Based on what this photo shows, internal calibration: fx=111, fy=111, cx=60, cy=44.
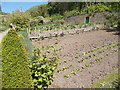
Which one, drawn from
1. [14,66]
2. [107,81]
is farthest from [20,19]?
[107,81]

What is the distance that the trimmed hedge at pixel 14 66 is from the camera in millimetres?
2316

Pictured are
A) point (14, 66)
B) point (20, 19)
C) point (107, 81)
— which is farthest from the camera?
point (20, 19)

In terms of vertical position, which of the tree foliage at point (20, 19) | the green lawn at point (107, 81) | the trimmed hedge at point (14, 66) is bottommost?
the green lawn at point (107, 81)

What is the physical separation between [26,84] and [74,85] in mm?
1682

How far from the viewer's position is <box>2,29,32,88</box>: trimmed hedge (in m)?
2.32

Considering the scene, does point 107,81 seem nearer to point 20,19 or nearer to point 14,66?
point 14,66

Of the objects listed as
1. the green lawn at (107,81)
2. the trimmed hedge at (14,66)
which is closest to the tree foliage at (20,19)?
the trimmed hedge at (14,66)

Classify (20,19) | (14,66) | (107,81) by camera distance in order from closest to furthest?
(14,66)
(107,81)
(20,19)

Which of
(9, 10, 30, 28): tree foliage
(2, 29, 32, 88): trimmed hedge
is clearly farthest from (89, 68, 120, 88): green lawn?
(9, 10, 30, 28): tree foliage

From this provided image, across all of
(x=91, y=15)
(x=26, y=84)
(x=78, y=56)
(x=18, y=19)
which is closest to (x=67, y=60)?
(x=78, y=56)

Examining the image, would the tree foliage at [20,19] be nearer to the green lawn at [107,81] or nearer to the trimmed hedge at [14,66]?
the trimmed hedge at [14,66]

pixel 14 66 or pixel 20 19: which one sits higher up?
pixel 20 19

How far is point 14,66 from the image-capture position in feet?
7.80

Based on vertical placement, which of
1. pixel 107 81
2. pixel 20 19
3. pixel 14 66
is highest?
pixel 20 19
